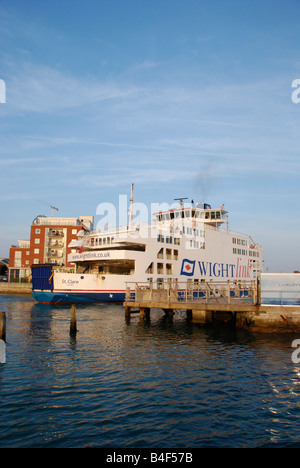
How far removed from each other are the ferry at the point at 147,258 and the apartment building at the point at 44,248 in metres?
39.1

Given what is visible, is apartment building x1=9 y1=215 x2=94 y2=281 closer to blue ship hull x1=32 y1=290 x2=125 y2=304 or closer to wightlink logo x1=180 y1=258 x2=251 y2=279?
wightlink logo x1=180 y1=258 x2=251 y2=279

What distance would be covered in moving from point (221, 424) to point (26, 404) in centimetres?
541

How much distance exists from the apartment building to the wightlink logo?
43319 millimetres

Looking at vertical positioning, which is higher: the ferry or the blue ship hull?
the ferry

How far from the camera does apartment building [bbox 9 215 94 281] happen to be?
8444 centimetres

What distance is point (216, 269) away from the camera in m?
49.3

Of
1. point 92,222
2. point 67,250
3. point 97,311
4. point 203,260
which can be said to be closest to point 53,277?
point 97,311

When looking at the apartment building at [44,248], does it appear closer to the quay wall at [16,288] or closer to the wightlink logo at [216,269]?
the quay wall at [16,288]

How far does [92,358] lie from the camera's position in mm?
15031

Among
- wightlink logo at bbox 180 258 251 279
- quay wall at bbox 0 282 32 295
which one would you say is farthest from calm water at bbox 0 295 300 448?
quay wall at bbox 0 282 32 295

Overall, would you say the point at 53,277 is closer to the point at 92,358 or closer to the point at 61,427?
the point at 92,358

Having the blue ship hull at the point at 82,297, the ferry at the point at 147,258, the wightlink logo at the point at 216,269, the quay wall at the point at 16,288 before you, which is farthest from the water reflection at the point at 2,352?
the quay wall at the point at 16,288

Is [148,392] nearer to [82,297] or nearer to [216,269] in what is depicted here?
[82,297]

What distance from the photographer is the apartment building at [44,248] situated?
84438 mm
